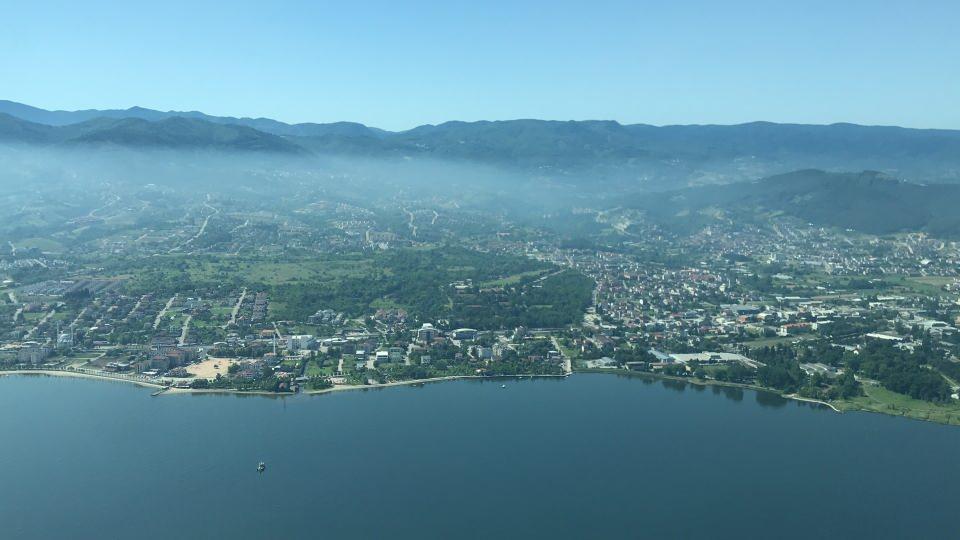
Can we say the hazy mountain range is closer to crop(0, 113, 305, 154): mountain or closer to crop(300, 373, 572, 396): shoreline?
crop(0, 113, 305, 154): mountain

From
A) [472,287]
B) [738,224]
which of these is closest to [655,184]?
[738,224]

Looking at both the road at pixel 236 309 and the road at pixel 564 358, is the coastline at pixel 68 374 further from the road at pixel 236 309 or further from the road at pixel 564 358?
the road at pixel 564 358

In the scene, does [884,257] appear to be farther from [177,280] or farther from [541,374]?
[177,280]

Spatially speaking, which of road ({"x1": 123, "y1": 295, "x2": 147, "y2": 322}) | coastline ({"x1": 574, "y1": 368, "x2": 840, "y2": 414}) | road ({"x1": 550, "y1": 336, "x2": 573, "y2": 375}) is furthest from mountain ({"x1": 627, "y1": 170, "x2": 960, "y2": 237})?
road ({"x1": 123, "y1": 295, "x2": 147, "y2": 322})

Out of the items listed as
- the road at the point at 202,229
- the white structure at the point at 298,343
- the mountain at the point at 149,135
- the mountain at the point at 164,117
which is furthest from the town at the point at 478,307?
the mountain at the point at 164,117

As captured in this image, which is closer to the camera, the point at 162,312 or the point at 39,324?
the point at 39,324

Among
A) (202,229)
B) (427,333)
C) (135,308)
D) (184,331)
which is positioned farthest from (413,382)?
(202,229)

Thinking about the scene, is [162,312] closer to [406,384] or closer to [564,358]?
[406,384]
